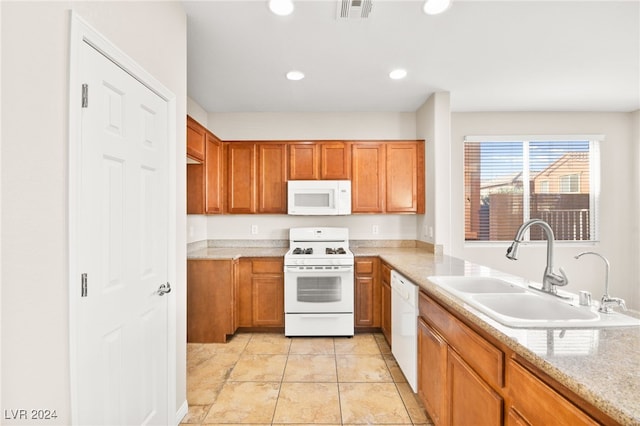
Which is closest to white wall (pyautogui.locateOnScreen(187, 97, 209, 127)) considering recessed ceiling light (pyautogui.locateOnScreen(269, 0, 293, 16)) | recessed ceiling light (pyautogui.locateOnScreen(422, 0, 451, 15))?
recessed ceiling light (pyautogui.locateOnScreen(269, 0, 293, 16))

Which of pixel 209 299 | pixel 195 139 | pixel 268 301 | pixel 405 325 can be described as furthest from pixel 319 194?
pixel 405 325

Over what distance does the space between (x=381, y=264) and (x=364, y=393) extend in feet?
4.68

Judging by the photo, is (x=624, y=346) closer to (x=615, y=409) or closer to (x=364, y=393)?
(x=615, y=409)

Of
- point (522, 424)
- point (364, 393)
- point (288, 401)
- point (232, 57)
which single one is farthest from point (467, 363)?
point (232, 57)

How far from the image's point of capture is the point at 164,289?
5.93 feet

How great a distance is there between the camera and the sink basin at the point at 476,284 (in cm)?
199

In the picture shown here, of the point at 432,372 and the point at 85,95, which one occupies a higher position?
the point at 85,95

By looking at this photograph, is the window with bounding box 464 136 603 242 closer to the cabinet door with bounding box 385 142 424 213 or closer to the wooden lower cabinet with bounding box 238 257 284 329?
the cabinet door with bounding box 385 142 424 213

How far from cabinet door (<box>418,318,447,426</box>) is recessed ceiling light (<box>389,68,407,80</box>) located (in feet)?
7.11

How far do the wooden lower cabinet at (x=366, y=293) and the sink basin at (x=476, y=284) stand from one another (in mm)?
1415

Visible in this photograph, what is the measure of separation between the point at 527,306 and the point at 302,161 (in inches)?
110

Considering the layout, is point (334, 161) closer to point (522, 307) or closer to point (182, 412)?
point (522, 307)

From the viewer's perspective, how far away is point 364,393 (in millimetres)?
2371

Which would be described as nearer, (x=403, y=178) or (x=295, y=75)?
(x=295, y=75)
